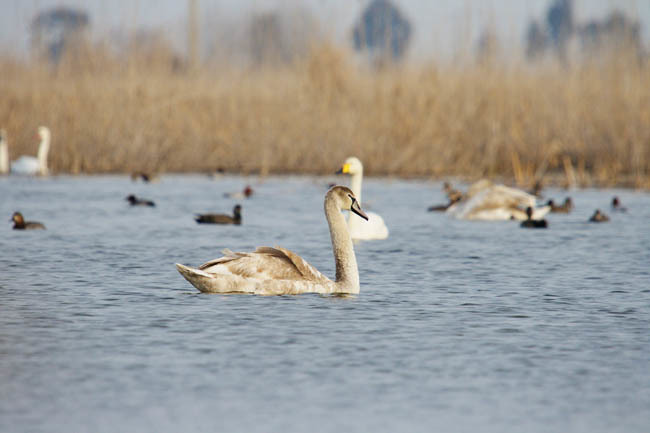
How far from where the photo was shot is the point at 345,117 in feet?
74.6

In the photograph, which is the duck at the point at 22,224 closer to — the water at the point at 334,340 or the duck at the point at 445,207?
the water at the point at 334,340

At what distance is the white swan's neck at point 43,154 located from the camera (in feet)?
78.5

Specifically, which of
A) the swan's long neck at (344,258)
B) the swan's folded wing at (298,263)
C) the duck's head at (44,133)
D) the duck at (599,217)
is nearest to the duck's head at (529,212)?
the duck at (599,217)

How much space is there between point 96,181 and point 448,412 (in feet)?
63.6

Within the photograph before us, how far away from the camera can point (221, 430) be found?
5418 millimetres

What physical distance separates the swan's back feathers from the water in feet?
0.65

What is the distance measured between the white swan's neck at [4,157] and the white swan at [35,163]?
0.37m

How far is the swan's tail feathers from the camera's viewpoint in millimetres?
9320

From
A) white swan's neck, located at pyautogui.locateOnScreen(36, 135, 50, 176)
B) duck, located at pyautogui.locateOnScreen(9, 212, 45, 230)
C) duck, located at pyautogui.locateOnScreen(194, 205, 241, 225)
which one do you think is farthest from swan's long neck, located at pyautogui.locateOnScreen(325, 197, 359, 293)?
white swan's neck, located at pyautogui.locateOnScreen(36, 135, 50, 176)

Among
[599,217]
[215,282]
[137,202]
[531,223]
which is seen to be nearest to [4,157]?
[137,202]

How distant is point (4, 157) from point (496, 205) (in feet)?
42.2

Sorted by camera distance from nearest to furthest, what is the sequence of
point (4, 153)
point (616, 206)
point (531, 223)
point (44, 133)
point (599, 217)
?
point (531, 223)
point (599, 217)
point (616, 206)
point (44, 133)
point (4, 153)

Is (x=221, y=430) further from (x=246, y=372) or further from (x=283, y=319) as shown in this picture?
(x=283, y=319)

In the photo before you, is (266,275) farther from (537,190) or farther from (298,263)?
(537,190)
